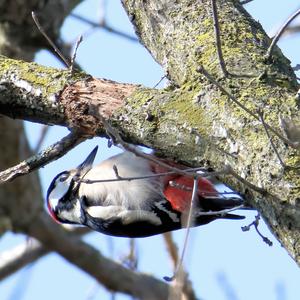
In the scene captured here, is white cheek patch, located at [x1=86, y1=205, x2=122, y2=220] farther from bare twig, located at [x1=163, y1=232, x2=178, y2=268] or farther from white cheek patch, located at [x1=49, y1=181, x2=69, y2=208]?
bare twig, located at [x1=163, y1=232, x2=178, y2=268]

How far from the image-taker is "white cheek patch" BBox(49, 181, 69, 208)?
393 cm

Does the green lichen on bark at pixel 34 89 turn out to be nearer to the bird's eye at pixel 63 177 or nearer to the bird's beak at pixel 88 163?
the bird's beak at pixel 88 163

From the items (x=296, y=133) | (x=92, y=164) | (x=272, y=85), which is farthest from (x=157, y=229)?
(x=296, y=133)

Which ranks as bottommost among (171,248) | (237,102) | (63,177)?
(171,248)

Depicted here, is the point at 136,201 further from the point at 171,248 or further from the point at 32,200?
the point at 32,200

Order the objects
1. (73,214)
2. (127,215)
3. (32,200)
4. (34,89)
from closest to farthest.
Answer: (34,89)
(127,215)
(73,214)
(32,200)

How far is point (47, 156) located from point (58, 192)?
1.06 m

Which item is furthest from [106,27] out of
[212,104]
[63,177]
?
[212,104]

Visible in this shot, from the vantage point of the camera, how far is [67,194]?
3889 millimetres

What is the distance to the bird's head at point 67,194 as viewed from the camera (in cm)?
383

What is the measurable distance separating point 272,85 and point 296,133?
2.28ft

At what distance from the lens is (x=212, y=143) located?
7.98ft

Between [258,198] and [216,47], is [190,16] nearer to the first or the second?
[216,47]

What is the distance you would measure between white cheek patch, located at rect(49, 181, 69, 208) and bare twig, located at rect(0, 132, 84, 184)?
954 millimetres
